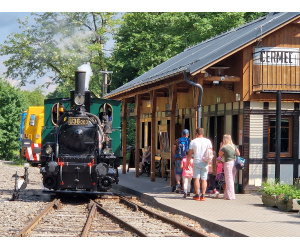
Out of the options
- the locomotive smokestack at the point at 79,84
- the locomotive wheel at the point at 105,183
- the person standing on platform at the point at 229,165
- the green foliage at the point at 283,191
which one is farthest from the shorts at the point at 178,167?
the locomotive smokestack at the point at 79,84

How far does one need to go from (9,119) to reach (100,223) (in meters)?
33.2

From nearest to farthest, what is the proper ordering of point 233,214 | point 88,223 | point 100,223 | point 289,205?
point 88,223 < point 100,223 < point 233,214 < point 289,205

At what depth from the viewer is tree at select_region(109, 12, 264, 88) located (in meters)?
38.4

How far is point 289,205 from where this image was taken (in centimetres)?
1193

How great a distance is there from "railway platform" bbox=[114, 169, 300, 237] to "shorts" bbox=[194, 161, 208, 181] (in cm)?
63

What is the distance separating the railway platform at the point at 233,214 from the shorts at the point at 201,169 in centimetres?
63

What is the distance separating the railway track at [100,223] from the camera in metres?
9.20

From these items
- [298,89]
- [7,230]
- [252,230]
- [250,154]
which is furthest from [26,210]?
[298,89]

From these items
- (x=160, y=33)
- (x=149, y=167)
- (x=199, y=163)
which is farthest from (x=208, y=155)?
(x=160, y=33)

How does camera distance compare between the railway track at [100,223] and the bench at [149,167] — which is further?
the bench at [149,167]

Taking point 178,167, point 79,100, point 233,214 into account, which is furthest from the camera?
point 178,167

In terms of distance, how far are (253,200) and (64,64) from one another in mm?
31131

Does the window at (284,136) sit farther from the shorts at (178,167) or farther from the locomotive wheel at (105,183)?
the locomotive wheel at (105,183)

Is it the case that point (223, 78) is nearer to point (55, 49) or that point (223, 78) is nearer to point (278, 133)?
point (278, 133)
